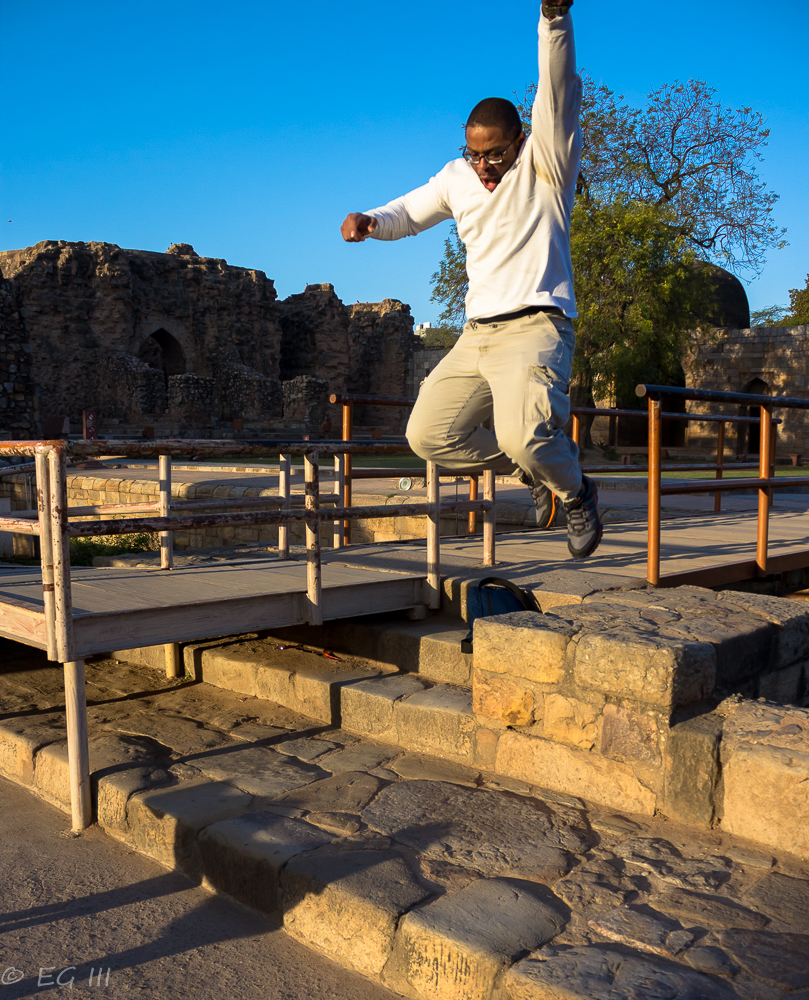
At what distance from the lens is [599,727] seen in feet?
9.20

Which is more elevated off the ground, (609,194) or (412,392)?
(609,194)

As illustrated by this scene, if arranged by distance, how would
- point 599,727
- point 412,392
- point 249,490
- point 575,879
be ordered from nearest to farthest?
1. point 575,879
2. point 599,727
3. point 249,490
4. point 412,392

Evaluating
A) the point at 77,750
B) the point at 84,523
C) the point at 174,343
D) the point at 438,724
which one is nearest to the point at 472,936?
the point at 438,724

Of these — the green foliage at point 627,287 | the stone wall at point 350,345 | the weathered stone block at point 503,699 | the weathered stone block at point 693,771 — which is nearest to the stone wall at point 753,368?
the green foliage at point 627,287

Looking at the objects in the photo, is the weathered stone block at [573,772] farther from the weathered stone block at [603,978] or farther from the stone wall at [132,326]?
the stone wall at [132,326]

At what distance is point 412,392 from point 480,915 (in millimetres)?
30717


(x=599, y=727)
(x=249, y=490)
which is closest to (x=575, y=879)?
(x=599, y=727)

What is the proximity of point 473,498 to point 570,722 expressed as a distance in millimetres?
3592

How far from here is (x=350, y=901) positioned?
2223 mm

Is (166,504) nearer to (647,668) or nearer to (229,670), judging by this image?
(229,670)

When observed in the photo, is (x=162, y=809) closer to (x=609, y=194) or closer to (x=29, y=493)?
(x=29, y=493)

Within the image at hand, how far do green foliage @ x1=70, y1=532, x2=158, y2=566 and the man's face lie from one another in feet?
19.7

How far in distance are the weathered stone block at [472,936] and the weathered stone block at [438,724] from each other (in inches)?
39.2

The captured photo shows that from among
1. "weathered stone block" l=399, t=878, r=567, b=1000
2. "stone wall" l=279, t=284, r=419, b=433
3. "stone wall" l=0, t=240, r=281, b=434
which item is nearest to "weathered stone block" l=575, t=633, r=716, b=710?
"weathered stone block" l=399, t=878, r=567, b=1000
